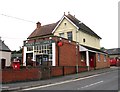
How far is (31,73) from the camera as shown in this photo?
2083cm

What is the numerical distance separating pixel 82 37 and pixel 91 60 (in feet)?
13.0

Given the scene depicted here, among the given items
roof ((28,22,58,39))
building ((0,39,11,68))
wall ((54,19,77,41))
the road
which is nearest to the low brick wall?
wall ((54,19,77,41))

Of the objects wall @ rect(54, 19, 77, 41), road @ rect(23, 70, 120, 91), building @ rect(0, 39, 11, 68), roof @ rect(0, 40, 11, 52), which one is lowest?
road @ rect(23, 70, 120, 91)

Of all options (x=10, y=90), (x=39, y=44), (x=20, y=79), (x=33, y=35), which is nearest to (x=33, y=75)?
(x=20, y=79)

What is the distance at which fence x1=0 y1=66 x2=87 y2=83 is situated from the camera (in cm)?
1858

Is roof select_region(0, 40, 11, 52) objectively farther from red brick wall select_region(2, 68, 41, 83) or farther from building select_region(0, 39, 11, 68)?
red brick wall select_region(2, 68, 41, 83)

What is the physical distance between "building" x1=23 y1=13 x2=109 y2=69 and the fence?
2.85 meters

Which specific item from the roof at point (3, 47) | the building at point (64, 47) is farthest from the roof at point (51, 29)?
the roof at point (3, 47)

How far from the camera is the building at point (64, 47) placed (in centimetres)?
2778

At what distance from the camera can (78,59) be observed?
3184 cm

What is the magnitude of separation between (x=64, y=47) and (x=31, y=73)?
9.01 m

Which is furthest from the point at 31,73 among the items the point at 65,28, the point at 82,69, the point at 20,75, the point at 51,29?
the point at 51,29

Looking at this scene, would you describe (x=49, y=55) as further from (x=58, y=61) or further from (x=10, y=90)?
(x=10, y=90)

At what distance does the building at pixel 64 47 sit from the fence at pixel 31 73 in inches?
112
